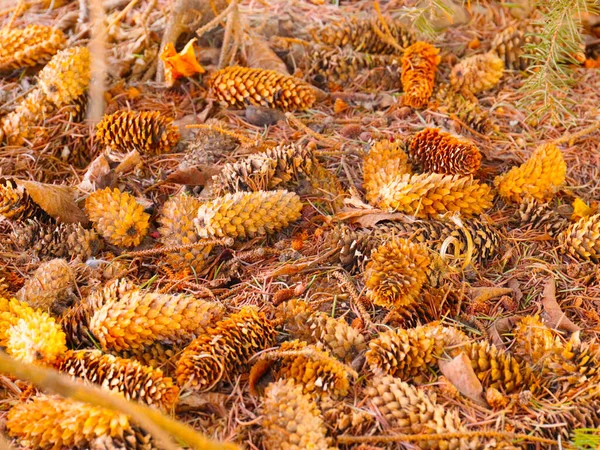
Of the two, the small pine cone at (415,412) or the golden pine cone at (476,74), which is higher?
the golden pine cone at (476,74)

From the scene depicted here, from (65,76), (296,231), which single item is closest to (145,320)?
(296,231)

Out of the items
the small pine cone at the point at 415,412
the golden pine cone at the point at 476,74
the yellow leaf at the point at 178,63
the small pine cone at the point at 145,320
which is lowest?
the small pine cone at the point at 415,412

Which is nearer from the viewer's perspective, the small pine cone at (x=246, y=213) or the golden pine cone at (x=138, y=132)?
the small pine cone at (x=246, y=213)

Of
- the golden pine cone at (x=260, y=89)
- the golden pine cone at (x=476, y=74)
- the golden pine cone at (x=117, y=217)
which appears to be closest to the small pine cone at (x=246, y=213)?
the golden pine cone at (x=117, y=217)

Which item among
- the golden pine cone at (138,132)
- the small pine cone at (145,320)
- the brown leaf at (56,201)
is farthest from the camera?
the golden pine cone at (138,132)

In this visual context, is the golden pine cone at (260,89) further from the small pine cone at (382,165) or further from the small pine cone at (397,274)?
the small pine cone at (397,274)

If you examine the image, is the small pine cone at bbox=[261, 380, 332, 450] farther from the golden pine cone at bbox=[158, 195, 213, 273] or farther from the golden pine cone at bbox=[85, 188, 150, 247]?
the golden pine cone at bbox=[85, 188, 150, 247]

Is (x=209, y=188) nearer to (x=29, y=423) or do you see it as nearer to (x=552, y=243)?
(x=29, y=423)
